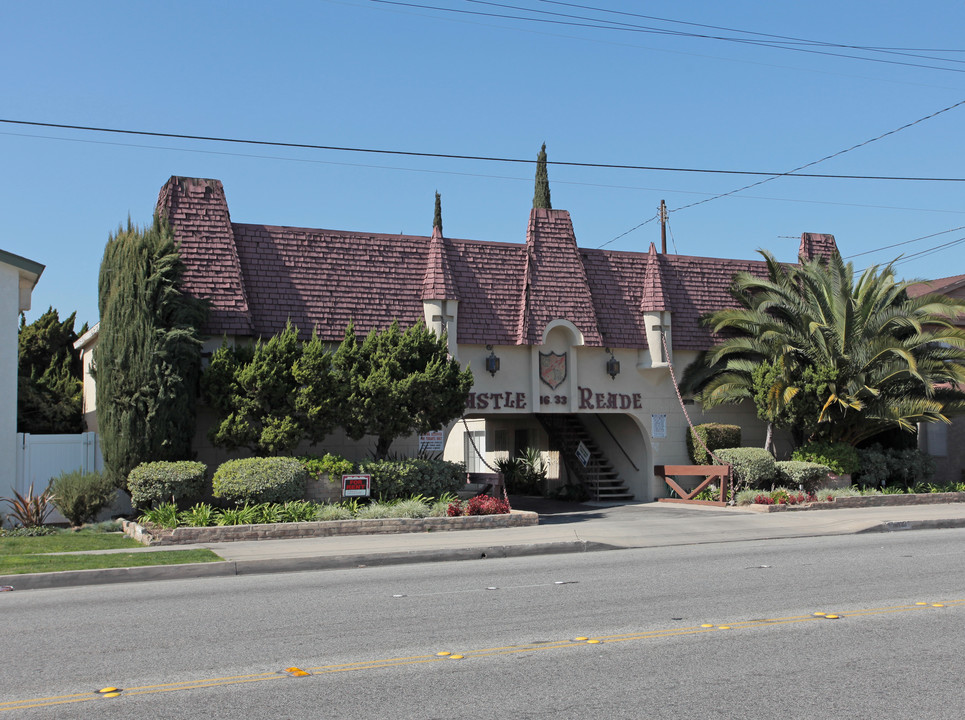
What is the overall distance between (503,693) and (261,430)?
1400 centimetres

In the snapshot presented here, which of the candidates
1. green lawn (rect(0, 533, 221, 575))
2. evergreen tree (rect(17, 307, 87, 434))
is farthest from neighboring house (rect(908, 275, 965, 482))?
evergreen tree (rect(17, 307, 87, 434))

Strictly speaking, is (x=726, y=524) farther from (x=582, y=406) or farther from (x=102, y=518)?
(x=102, y=518)

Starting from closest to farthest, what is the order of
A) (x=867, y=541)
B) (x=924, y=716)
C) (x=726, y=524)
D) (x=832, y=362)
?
1. (x=924, y=716)
2. (x=867, y=541)
3. (x=726, y=524)
4. (x=832, y=362)

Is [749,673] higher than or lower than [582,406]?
lower

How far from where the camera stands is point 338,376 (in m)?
19.4

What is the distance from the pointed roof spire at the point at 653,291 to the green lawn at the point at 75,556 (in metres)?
13.8

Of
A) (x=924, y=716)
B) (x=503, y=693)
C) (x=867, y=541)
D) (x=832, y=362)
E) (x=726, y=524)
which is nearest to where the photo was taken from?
(x=924, y=716)

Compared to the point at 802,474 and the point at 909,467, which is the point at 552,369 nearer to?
the point at 802,474

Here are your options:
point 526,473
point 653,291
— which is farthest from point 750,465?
point 526,473

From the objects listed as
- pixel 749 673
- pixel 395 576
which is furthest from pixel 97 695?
pixel 395 576

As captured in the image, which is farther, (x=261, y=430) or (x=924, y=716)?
(x=261, y=430)

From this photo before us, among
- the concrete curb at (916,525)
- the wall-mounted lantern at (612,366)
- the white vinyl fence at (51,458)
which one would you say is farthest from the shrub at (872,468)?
the white vinyl fence at (51,458)

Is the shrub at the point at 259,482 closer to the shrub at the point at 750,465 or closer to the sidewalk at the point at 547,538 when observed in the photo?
the sidewalk at the point at 547,538

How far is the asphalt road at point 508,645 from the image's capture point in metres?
6.15
